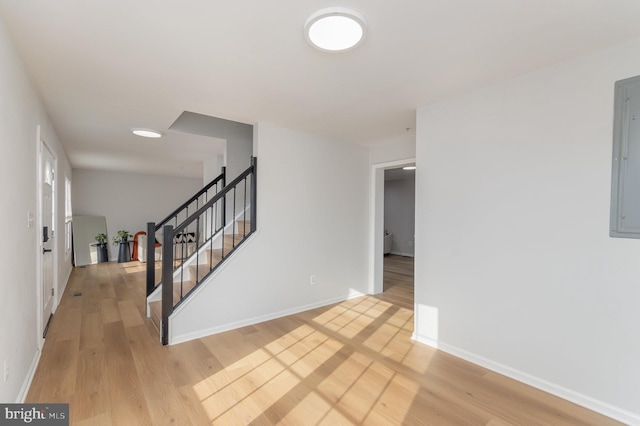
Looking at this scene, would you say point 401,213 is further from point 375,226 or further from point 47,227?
Answer: point 47,227

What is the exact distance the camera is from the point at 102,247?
7414 mm

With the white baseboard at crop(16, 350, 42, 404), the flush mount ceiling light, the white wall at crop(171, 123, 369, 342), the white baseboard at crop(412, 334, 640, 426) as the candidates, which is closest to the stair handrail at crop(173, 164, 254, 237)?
the white wall at crop(171, 123, 369, 342)

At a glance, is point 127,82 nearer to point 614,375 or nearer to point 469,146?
point 469,146

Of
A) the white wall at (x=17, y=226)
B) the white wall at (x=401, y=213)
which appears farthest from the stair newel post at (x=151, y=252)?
the white wall at (x=401, y=213)

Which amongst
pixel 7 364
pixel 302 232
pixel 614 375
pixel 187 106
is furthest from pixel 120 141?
pixel 614 375

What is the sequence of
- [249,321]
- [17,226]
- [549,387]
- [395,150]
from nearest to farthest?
[17,226] → [549,387] → [249,321] → [395,150]

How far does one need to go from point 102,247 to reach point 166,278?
620 cm

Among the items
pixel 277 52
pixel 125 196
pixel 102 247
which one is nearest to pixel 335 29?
pixel 277 52

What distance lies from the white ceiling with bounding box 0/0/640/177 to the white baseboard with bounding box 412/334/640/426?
232cm

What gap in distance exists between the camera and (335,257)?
420 cm

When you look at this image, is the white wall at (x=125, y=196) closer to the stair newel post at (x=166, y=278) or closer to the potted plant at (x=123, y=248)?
the potted plant at (x=123, y=248)

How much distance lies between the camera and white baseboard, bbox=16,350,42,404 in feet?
6.24

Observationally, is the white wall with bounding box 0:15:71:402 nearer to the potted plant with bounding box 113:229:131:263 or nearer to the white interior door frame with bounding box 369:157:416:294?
the white interior door frame with bounding box 369:157:416:294

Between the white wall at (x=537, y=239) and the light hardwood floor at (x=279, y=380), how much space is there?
221mm
